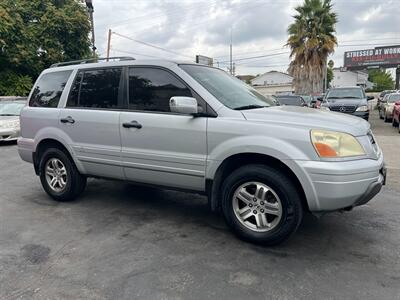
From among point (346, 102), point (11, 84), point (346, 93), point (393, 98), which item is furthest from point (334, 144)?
point (11, 84)

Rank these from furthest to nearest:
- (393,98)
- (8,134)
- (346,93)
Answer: (393,98)
(346,93)
(8,134)

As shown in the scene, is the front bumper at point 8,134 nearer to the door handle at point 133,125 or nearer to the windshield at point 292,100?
the door handle at point 133,125

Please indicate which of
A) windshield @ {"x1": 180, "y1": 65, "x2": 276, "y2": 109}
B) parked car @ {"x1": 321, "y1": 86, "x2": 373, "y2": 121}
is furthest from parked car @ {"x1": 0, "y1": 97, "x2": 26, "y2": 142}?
parked car @ {"x1": 321, "y1": 86, "x2": 373, "y2": 121}

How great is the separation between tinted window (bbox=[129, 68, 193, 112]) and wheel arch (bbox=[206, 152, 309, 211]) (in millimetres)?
845

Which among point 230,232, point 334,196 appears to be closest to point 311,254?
point 334,196

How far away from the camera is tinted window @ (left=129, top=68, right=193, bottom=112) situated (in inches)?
159

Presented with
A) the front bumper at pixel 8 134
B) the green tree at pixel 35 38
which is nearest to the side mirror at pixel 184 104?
the front bumper at pixel 8 134

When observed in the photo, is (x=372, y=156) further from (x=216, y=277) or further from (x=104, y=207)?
(x=104, y=207)

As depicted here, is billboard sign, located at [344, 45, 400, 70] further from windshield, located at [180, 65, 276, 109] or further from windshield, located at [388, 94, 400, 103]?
windshield, located at [180, 65, 276, 109]

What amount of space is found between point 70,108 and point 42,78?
37.4 inches

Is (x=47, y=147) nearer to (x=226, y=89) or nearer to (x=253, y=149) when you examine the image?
(x=226, y=89)

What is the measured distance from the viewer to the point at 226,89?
4.18 meters

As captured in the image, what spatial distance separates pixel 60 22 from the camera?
63.4 ft

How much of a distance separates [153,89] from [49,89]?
189cm
